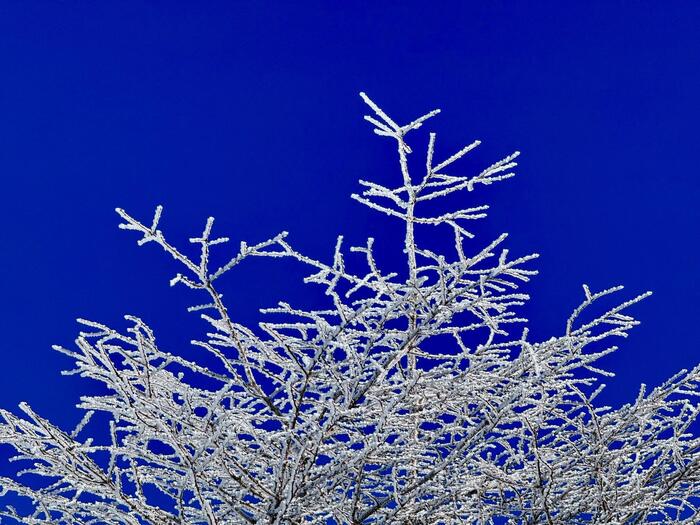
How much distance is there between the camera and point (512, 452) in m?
3.76

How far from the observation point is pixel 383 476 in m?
3.98

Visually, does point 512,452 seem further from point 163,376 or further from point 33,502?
point 33,502

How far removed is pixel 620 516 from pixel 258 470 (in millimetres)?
2351

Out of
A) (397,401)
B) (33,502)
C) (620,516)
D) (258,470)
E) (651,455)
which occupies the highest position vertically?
(651,455)

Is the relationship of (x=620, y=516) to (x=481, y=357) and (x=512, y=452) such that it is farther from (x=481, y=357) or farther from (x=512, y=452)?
(x=481, y=357)

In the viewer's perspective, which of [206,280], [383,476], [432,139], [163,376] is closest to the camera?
[432,139]

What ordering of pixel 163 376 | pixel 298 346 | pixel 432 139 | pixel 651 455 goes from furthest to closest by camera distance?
1. pixel 651 455
2. pixel 163 376
3. pixel 298 346
4. pixel 432 139

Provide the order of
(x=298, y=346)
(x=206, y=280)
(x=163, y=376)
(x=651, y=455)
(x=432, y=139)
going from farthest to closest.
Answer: (x=651, y=455)
(x=163, y=376)
(x=298, y=346)
(x=206, y=280)
(x=432, y=139)

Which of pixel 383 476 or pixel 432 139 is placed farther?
pixel 383 476

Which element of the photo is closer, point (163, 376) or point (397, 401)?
point (397, 401)

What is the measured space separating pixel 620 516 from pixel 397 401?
2048mm

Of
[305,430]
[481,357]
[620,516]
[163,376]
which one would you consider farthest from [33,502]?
[620,516]

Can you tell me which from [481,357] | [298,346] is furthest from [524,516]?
[298,346]

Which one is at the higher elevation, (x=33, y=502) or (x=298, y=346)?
(x=298, y=346)
